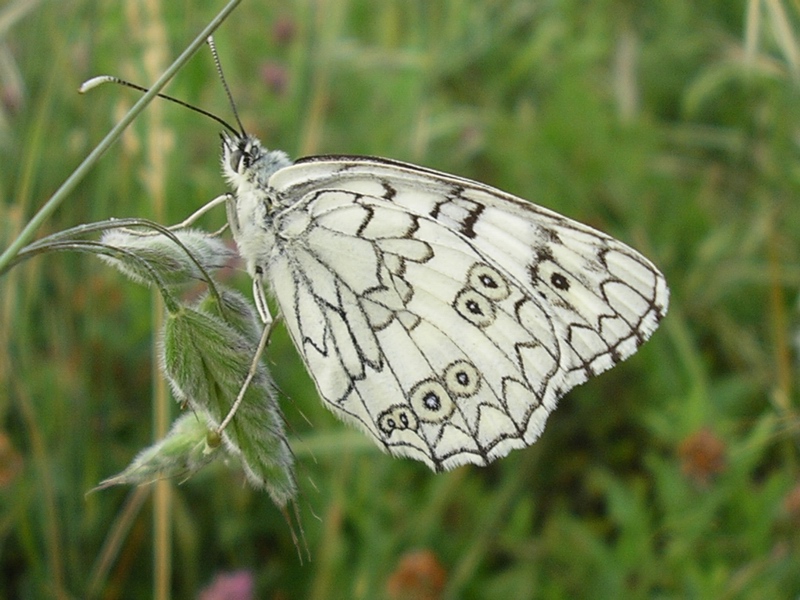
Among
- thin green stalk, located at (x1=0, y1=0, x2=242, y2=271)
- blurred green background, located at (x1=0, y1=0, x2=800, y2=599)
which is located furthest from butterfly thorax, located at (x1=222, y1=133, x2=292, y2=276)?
thin green stalk, located at (x1=0, y1=0, x2=242, y2=271)

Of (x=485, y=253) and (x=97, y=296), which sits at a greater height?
(x=97, y=296)

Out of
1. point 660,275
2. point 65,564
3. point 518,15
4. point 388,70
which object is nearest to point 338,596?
point 65,564

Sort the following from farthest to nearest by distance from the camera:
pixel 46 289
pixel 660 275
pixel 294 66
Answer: pixel 294 66 → pixel 46 289 → pixel 660 275

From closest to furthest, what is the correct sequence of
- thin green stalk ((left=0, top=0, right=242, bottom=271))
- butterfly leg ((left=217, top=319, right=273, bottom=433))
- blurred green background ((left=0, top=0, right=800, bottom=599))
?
thin green stalk ((left=0, top=0, right=242, bottom=271)) < butterfly leg ((left=217, top=319, right=273, bottom=433)) < blurred green background ((left=0, top=0, right=800, bottom=599))

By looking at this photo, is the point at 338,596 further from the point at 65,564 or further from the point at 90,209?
the point at 90,209

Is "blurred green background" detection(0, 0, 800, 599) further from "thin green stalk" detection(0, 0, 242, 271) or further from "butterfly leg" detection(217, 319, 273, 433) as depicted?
"thin green stalk" detection(0, 0, 242, 271)

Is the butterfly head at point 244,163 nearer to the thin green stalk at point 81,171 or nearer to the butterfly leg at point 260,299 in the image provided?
the butterfly leg at point 260,299

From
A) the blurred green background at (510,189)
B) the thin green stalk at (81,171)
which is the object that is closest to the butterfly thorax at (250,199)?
the blurred green background at (510,189)
